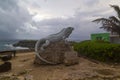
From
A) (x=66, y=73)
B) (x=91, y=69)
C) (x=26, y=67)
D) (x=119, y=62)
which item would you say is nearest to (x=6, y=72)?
(x=26, y=67)

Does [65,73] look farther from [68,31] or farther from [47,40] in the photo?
[68,31]

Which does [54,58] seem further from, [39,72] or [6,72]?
[6,72]

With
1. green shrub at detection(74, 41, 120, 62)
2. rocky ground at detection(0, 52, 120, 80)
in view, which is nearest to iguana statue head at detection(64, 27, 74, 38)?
green shrub at detection(74, 41, 120, 62)

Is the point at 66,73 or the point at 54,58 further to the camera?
the point at 54,58

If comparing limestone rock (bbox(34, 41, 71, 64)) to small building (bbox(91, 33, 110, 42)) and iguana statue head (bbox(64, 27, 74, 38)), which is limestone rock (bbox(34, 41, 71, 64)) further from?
small building (bbox(91, 33, 110, 42))

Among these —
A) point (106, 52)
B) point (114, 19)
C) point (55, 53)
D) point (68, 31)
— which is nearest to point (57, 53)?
point (55, 53)

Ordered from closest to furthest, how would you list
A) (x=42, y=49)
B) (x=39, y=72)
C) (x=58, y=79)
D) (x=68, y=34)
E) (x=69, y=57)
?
(x=58, y=79) → (x=39, y=72) → (x=69, y=57) → (x=42, y=49) → (x=68, y=34)

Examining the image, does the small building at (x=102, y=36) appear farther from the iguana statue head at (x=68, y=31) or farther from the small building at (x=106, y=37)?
the iguana statue head at (x=68, y=31)

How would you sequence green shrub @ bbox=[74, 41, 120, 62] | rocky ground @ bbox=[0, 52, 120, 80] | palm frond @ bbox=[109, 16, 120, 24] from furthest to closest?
1. palm frond @ bbox=[109, 16, 120, 24]
2. green shrub @ bbox=[74, 41, 120, 62]
3. rocky ground @ bbox=[0, 52, 120, 80]

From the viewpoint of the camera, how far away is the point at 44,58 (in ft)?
40.1

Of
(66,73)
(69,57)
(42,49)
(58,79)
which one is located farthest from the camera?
(42,49)

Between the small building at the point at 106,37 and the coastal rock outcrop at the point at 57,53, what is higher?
the small building at the point at 106,37

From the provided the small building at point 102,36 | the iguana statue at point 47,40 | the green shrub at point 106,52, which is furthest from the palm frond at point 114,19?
the small building at point 102,36

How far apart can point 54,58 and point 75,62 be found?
1.25 m
